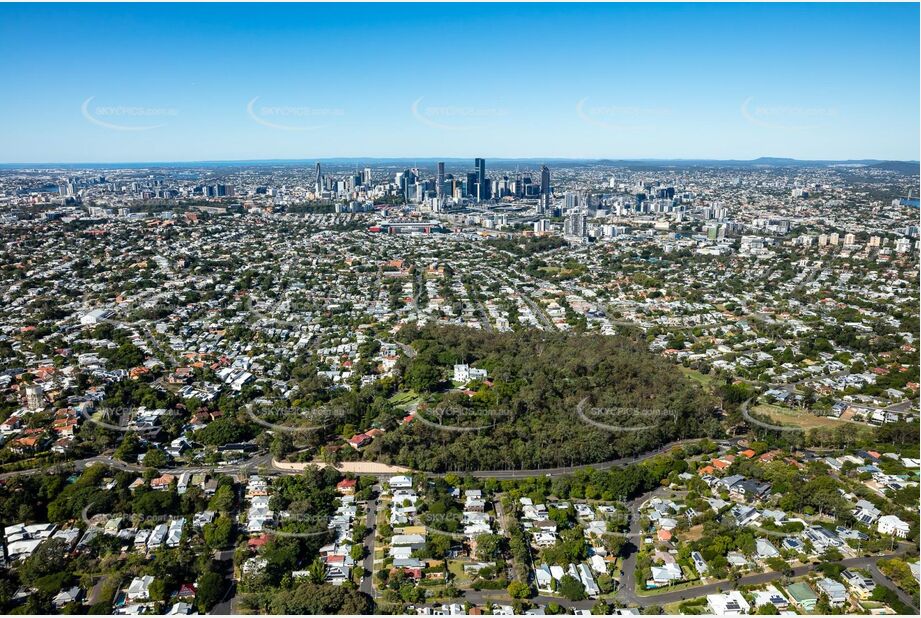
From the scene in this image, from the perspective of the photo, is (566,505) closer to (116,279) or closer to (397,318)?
(397,318)

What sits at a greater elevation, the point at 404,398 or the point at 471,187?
the point at 471,187

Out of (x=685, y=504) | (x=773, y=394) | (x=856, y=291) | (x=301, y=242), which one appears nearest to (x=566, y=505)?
(x=685, y=504)

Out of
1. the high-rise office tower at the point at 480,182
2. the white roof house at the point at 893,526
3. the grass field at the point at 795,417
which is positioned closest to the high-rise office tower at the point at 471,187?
the high-rise office tower at the point at 480,182

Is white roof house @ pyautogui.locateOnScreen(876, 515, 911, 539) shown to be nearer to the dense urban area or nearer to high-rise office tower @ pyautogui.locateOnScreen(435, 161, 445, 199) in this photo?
the dense urban area

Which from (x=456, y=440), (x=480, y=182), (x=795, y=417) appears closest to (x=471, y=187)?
(x=480, y=182)

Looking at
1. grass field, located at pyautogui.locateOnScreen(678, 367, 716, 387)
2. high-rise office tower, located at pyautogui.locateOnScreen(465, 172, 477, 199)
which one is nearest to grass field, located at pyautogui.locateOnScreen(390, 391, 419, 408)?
grass field, located at pyautogui.locateOnScreen(678, 367, 716, 387)

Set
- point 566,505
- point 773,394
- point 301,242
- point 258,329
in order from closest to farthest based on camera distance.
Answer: point 566,505
point 773,394
point 258,329
point 301,242

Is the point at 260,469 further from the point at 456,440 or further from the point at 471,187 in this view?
the point at 471,187

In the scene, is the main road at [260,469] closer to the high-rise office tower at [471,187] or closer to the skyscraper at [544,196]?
the skyscraper at [544,196]
